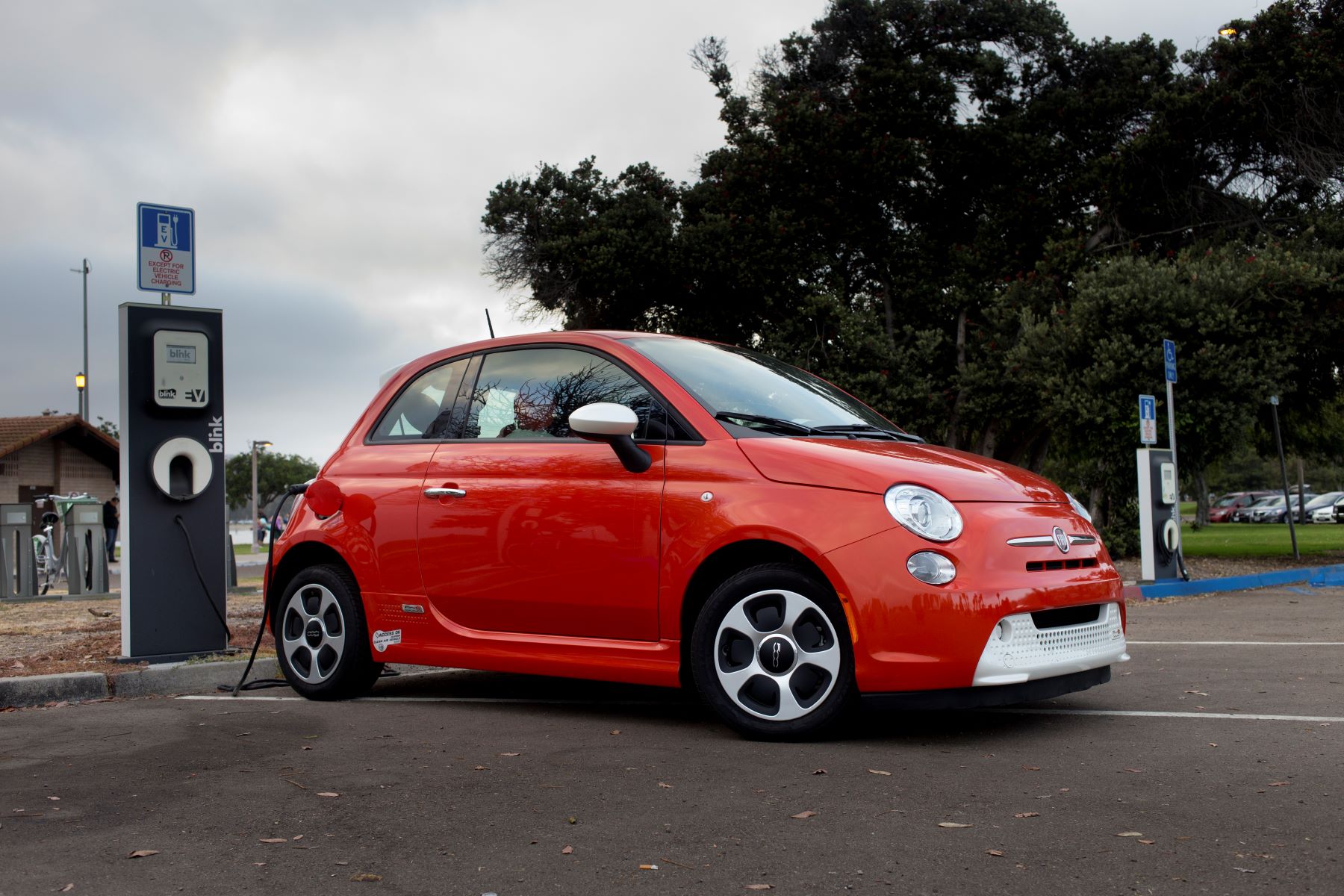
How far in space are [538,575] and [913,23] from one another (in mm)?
21598

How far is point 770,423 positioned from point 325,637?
105 inches

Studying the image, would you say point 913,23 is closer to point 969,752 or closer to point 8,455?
point 969,752

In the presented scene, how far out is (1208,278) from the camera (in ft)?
58.3

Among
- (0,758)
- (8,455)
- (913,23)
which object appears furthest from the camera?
(8,455)

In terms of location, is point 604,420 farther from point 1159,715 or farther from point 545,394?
Result: point 1159,715

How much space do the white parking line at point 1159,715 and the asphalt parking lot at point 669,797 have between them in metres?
0.02

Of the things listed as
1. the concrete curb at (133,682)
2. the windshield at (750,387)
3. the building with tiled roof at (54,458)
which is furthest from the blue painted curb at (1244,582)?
the building with tiled roof at (54,458)

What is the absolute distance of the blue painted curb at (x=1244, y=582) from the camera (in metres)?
12.8

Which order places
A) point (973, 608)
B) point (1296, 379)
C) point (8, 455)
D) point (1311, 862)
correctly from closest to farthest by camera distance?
point (1311, 862), point (973, 608), point (1296, 379), point (8, 455)

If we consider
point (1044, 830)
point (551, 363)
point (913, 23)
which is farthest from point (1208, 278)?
point (1044, 830)

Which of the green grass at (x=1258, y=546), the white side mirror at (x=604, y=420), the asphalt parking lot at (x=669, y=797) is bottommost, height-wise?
the green grass at (x=1258, y=546)

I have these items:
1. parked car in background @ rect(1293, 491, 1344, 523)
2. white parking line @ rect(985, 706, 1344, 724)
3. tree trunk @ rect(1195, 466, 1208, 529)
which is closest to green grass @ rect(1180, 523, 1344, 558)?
white parking line @ rect(985, 706, 1344, 724)

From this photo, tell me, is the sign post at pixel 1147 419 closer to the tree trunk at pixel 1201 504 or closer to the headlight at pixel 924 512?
the headlight at pixel 924 512

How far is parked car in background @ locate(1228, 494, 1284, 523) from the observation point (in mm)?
63750
